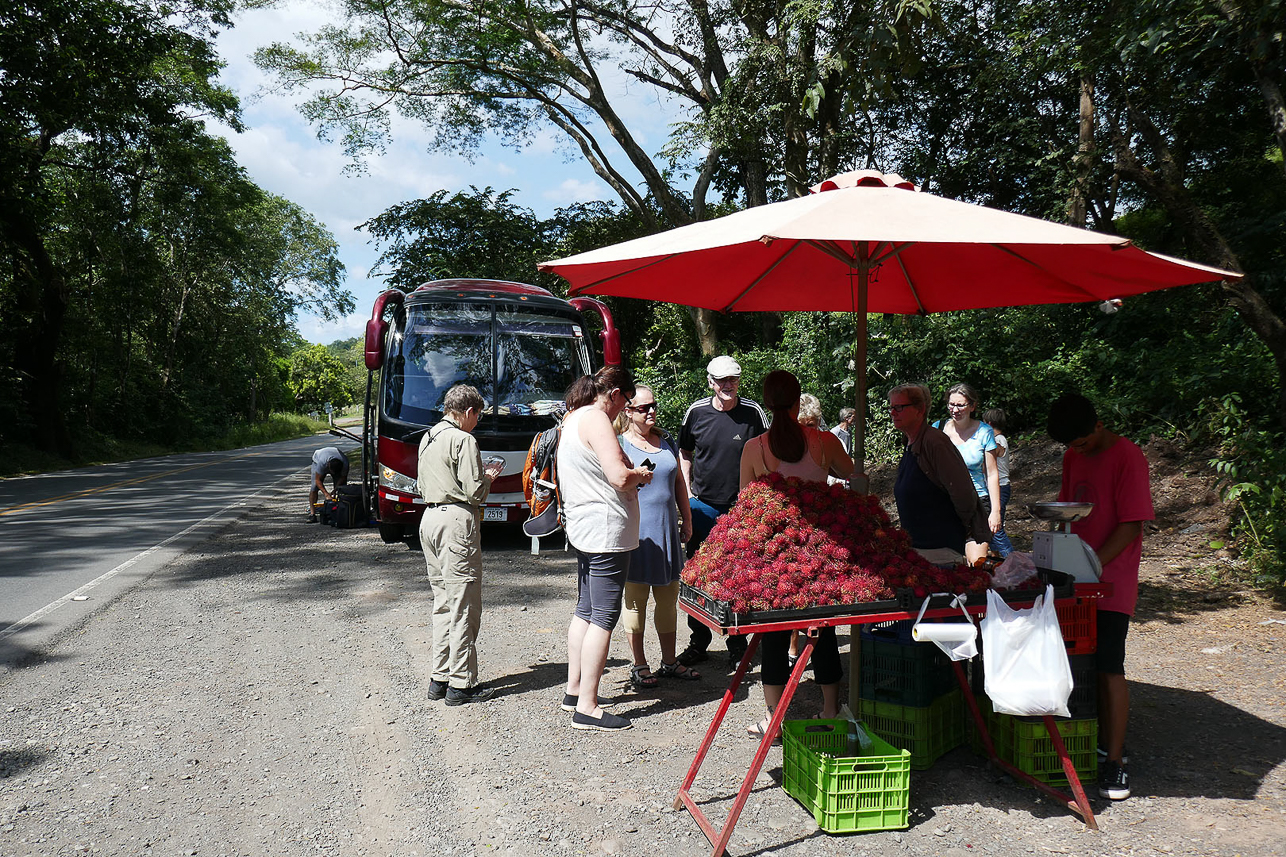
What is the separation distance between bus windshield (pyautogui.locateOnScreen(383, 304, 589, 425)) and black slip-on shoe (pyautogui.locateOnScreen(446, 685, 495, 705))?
4871 millimetres

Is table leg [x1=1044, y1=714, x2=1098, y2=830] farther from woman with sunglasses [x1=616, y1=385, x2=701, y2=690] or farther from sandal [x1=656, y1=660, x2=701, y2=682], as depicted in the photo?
sandal [x1=656, y1=660, x2=701, y2=682]

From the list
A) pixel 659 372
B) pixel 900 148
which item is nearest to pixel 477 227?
A: pixel 659 372

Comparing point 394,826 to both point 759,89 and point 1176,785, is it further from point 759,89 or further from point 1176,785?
point 759,89

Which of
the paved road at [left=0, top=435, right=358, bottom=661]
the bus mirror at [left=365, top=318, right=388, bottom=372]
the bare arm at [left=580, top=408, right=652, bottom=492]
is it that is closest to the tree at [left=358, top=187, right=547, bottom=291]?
the paved road at [left=0, top=435, right=358, bottom=661]

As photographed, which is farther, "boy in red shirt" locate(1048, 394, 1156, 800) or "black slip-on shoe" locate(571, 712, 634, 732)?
"black slip-on shoe" locate(571, 712, 634, 732)

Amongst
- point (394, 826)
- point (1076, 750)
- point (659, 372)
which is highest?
point (659, 372)

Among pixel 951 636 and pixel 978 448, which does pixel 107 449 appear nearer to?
pixel 978 448

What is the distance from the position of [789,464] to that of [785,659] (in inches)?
37.3

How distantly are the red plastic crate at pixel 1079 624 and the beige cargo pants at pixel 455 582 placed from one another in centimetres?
304

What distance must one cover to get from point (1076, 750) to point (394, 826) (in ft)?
9.78

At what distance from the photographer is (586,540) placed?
444 cm

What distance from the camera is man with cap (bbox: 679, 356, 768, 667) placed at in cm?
541

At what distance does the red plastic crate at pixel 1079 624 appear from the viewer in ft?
12.0

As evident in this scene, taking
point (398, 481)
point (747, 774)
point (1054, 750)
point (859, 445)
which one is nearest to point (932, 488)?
point (859, 445)
